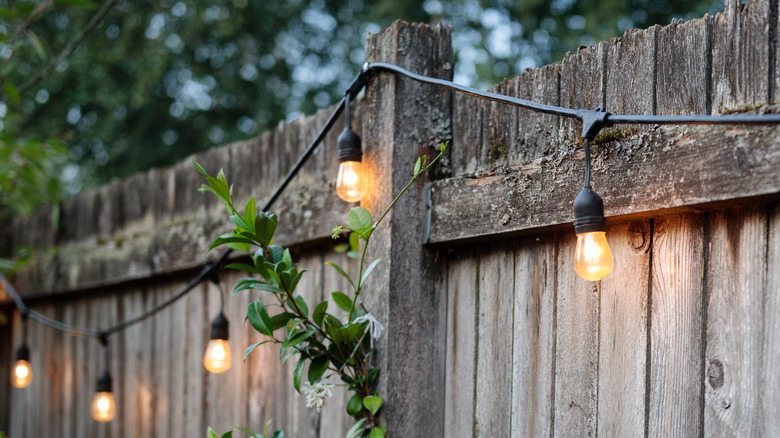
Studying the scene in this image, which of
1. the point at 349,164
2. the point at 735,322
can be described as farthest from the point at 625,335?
the point at 349,164

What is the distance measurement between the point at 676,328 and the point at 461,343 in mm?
676

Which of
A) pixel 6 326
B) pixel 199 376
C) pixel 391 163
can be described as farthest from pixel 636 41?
pixel 6 326

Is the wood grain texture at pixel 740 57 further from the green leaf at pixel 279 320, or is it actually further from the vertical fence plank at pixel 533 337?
the green leaf at pixel 279 320

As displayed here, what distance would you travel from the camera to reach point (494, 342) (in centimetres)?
207

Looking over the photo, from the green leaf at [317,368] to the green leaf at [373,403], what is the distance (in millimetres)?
139

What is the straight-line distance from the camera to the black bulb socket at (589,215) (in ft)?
5.06

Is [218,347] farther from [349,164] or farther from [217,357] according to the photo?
[349,164]

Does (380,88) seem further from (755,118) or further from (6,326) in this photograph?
(6,326)

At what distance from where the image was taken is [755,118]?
1361 mm

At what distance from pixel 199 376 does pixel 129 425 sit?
0.67 m

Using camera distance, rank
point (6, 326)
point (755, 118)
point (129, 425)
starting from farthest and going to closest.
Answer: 1. point (6, 326)
2. point (129, 425)
3. point (755, 118)

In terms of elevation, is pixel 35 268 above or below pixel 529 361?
above

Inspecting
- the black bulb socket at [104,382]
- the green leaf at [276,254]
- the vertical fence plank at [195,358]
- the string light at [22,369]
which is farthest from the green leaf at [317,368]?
the string light at [22,369]

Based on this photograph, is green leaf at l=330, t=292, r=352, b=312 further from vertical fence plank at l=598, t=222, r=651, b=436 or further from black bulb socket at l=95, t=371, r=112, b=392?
black bulb socket at l=95, t=371, r=112, b=392
